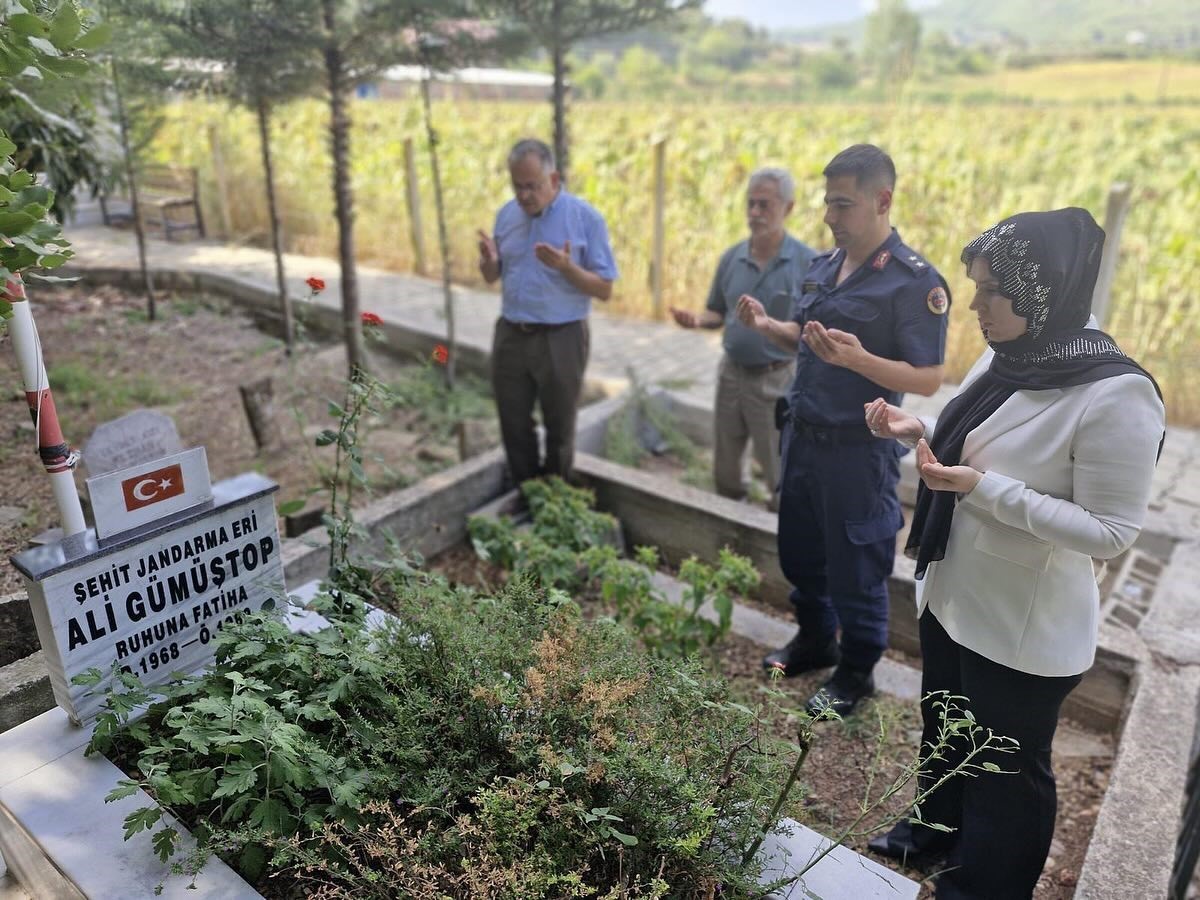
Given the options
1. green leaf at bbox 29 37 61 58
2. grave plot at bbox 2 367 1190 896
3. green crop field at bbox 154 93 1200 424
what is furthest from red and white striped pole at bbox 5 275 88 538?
green crop field at bbox 154 93 1200 424

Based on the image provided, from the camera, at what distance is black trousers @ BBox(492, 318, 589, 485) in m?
3.92

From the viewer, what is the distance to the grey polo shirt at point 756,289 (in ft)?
12.1

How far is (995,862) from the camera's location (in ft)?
6.68

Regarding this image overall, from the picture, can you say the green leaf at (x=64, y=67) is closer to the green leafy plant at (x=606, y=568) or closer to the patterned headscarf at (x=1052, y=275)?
the green leafy plant at (x=606, y=568)

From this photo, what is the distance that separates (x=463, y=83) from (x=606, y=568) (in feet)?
22.2

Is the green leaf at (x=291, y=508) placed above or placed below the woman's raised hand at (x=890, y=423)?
below

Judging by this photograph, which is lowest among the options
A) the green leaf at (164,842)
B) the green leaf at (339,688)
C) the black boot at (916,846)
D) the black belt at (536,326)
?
the black boot at (916,846)

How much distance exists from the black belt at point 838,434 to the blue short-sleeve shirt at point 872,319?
0.02m

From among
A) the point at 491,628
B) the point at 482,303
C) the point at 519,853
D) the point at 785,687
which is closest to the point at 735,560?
the point at 785,687

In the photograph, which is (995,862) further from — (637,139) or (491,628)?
(637,139)

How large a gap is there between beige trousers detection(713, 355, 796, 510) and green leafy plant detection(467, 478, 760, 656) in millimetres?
675

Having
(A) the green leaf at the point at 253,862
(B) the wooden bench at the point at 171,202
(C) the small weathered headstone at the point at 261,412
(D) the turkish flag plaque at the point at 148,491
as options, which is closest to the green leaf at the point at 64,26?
(D) the turkish flag plaque at the point at 148,491

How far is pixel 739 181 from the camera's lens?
8.86 meters

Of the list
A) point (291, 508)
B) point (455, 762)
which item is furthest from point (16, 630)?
point (455, 762)
